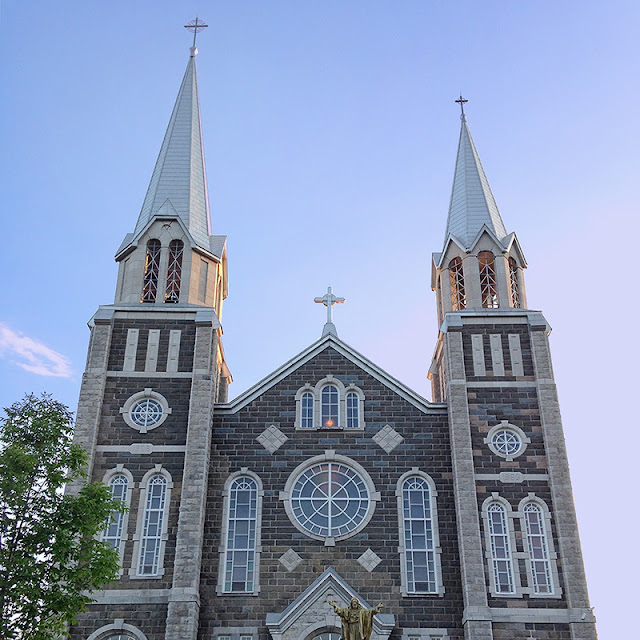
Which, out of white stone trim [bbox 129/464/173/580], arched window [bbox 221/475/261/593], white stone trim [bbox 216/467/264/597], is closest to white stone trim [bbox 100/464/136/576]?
white stone trim [bbox 129/464/173/580]

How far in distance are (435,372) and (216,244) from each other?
9.97m

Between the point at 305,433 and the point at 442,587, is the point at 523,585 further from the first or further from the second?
the point at 305,433

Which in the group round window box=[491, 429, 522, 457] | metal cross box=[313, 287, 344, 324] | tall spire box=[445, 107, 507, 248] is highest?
tall spire box=[445, 107, 507, 248]

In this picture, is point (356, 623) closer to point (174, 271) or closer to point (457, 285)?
point (457, 285)

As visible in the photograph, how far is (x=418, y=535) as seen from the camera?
29562 mm

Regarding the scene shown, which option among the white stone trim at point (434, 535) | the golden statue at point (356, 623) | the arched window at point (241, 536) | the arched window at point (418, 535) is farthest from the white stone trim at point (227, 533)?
the golden statue at point (356, 623)

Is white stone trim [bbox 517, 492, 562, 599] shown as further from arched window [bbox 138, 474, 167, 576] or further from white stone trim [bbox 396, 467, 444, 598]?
arched window [bbox 138, 474, 167, 576]

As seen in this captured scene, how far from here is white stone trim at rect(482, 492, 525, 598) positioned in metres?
28.2

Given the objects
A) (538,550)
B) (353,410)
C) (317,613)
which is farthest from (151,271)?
(538,550)

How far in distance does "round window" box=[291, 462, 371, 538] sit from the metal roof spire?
10.2 metres

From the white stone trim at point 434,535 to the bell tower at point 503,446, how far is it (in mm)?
786

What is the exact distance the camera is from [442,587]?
2852 centimetres

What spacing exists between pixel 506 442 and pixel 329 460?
594 cm

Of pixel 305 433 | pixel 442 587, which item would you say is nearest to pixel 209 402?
pixel 305 433
